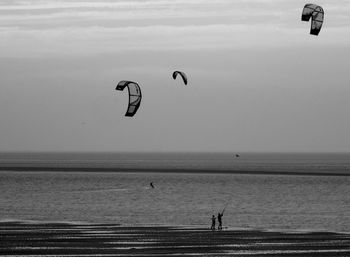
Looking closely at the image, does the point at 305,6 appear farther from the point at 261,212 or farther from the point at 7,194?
the point at 7,194

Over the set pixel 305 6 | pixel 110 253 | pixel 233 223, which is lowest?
pixel 110 253

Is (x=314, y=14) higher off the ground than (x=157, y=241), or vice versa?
(x=314, y=14)

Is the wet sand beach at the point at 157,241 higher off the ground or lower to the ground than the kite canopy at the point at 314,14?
lower

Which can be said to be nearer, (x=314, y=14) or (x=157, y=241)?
(x=314, y=14)

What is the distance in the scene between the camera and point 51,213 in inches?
2265

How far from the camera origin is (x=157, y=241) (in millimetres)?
38125

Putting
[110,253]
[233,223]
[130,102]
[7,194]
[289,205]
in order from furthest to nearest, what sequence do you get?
[7,194], [289,205], [233,223], [130,102], [110,253]

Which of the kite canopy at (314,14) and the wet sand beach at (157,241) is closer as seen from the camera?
the wet sand beach at (157,241)

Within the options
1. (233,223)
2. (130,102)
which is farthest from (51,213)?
(130,102)

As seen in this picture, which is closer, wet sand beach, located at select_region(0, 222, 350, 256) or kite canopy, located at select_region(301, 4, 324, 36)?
wet sand beach, located at select_region(0, 222, 350, 256)

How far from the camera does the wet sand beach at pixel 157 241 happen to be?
3431 cm

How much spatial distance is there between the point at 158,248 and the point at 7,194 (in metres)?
47.7

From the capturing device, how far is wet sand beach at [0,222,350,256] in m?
34.3

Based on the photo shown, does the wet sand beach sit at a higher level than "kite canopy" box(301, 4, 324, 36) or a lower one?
lower
